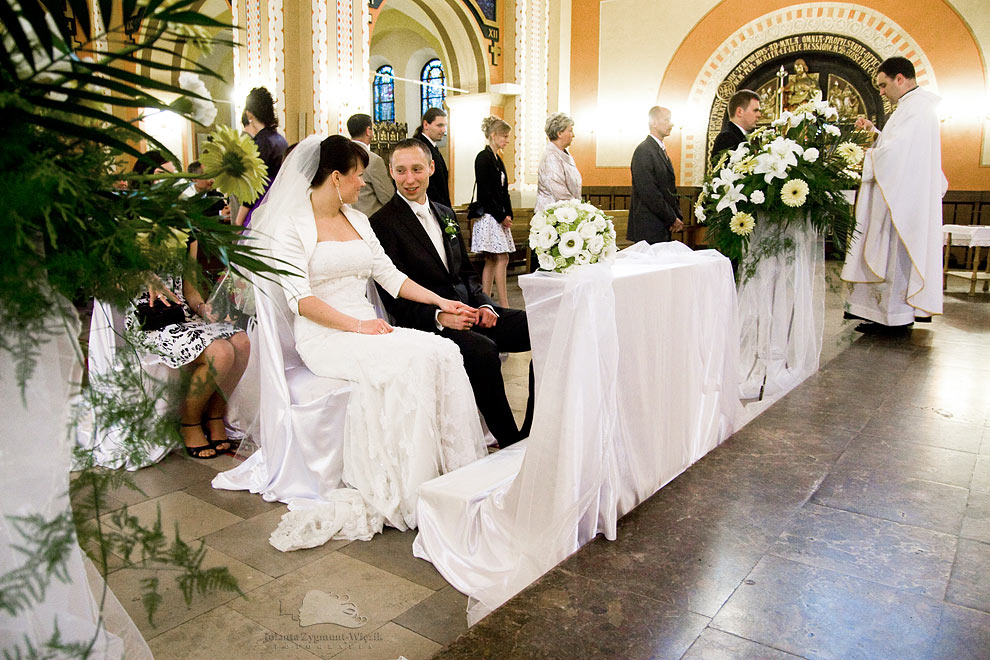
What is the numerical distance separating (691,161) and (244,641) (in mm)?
12438

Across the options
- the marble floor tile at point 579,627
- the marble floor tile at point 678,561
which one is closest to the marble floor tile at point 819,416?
the marble floor tile at point 678,561

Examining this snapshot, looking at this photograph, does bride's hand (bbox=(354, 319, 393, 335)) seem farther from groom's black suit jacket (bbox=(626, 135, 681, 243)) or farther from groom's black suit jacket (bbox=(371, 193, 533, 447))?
groom's black suit jacket (bbox=(626, 135, 681, 243))

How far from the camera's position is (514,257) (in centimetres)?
1025

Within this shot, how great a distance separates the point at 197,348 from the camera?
3.30 m

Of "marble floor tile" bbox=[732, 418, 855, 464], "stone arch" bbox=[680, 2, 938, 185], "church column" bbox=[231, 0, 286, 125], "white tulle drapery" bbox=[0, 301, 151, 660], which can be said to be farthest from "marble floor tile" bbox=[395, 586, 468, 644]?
"stone arch" bbox=[680, 2, 938, 185]

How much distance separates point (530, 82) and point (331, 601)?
37.4 feet

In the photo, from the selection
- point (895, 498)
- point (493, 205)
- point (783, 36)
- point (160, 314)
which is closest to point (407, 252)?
point (160, 314)

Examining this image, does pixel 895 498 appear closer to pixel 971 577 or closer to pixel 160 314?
pixel 971 577

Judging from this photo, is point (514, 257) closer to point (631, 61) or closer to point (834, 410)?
point (631, 61)

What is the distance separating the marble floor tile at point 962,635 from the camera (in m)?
1.63

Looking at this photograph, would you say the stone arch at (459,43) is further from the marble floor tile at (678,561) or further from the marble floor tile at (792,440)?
the marble floor tile at (678,561)

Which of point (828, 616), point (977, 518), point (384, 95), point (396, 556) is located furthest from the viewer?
point (384, 95)

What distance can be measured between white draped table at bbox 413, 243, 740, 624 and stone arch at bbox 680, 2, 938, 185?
1047cm

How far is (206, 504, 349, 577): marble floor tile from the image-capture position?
240 cm
